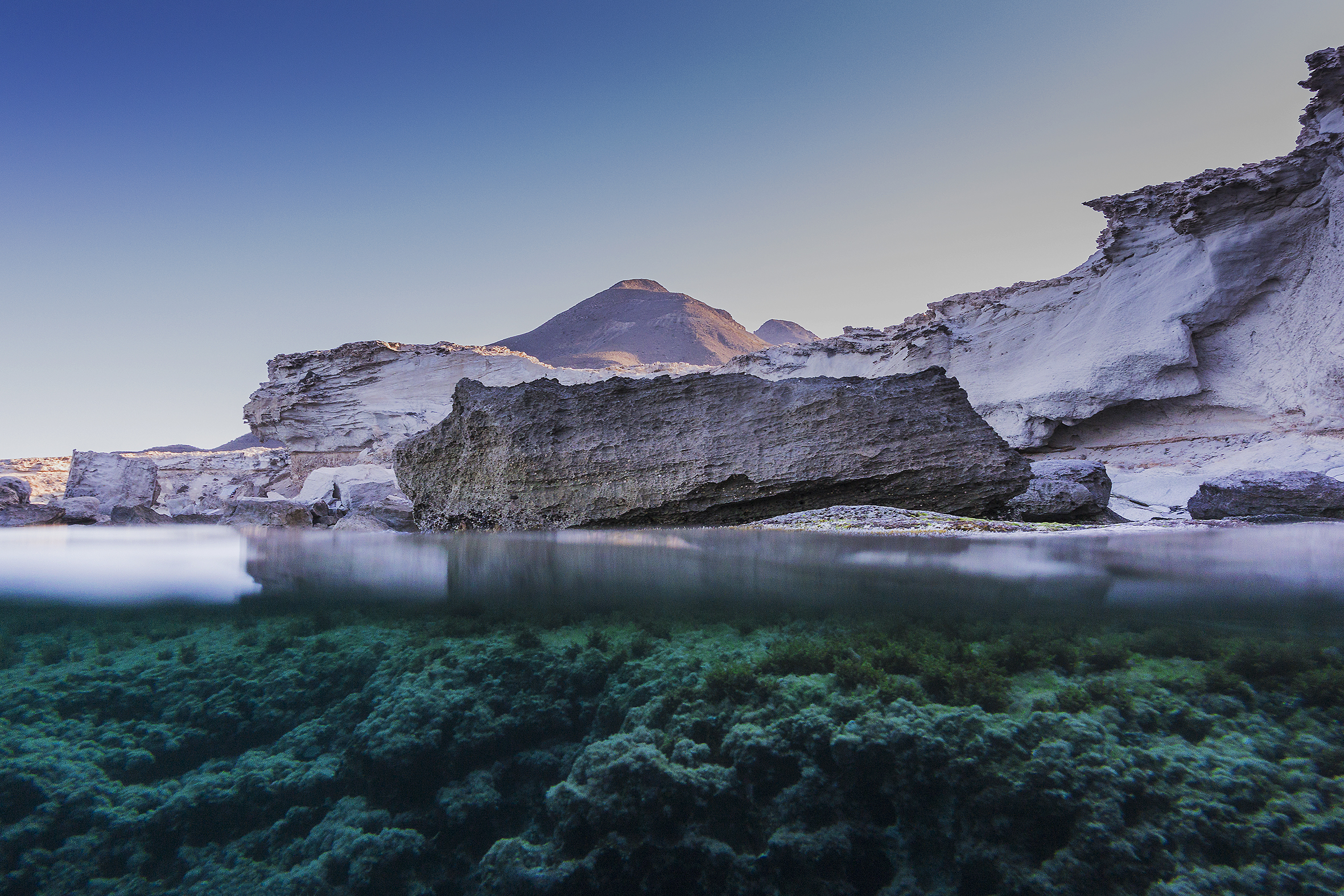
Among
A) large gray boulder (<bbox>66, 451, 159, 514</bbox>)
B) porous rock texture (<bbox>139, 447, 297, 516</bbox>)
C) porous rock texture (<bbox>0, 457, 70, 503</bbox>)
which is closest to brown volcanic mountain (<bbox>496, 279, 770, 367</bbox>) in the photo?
porous rock texture (<bbox>139, 447, 297, 516</bbox>)

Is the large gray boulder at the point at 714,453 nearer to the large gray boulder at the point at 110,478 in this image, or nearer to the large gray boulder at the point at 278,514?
the large gray boulder at the point at 278,514

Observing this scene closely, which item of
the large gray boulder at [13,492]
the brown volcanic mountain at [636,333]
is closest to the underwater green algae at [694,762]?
the large gray boulder at [13,492]

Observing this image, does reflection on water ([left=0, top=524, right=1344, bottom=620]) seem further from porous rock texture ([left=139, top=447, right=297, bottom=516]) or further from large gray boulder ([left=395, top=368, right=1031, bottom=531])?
porous rock texture ([left=139, top=447, right=297, bottom=516])

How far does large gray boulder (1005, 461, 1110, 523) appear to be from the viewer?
723 cm

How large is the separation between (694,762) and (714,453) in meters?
5.08

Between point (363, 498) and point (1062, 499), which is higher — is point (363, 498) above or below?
above

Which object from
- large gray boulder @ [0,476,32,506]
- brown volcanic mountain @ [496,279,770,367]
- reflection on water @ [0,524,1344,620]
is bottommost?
reflection on water @ [0,524,1344,620]

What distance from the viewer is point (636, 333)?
171 ft

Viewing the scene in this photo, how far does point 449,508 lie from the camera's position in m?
7.41

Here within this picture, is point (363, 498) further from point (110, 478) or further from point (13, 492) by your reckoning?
point (110, 478)

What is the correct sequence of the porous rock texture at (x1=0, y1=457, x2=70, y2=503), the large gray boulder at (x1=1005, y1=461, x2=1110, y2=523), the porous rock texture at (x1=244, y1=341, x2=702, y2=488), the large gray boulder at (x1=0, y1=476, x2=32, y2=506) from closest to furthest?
1. the large gray boulder at (x1=1005, y1=461, x2=1110, y2=523)
2. the large gray boulder at (x1=0, y1=476, x2=32, y2=506)
3. the porous rock texture at (x1=0, y1=457, x2=70, y2=503)
4. the porous rock texture at (x1=244, y1=341, x2=702, y2=488)

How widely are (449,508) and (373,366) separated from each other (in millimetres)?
15901

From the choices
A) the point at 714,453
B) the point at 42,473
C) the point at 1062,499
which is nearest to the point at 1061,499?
the point at 1062,499

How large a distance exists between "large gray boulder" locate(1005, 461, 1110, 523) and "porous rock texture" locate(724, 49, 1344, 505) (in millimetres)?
4261
